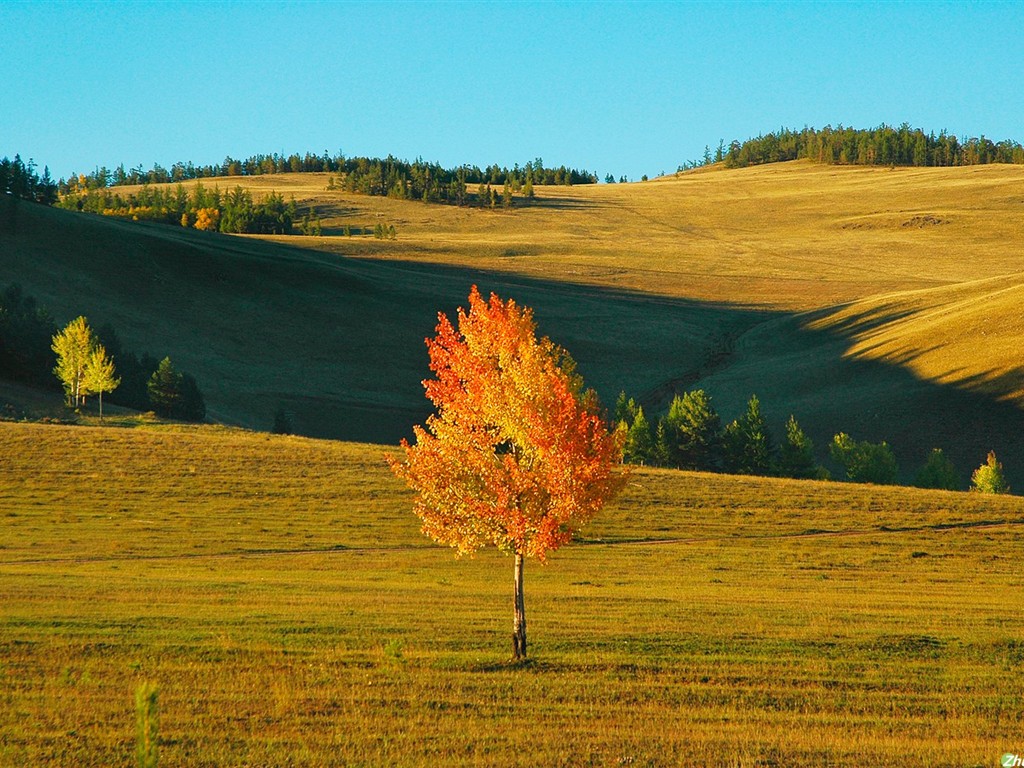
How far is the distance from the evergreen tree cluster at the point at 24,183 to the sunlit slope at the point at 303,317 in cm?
914

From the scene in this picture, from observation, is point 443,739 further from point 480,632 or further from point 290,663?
point 480,632

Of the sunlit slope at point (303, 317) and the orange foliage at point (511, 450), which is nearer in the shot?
the orange foliage at point (511, 450)

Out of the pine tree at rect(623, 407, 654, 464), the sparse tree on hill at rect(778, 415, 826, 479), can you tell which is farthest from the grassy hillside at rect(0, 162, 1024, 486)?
the pine tree at rect(623, 407, 654, 464)

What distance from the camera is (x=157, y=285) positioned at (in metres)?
138

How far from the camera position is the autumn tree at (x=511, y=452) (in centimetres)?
2408

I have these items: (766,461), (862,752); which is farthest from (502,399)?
(766,461)

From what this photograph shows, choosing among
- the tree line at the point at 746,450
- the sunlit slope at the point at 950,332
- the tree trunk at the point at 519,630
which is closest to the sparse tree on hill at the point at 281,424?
the tree line at the point at 746,450

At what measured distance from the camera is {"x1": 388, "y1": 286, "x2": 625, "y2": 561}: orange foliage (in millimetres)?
24078

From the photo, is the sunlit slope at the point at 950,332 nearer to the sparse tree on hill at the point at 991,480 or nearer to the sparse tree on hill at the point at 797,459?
the sparse tree on hill at the point at 991,480

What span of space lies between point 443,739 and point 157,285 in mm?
129045

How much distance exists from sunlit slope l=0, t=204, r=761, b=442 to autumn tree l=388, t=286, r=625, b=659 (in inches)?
2907

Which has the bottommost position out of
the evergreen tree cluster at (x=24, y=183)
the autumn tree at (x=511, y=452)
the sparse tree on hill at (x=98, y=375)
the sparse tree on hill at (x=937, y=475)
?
the sparse tree on hill at (x=937, y=475)

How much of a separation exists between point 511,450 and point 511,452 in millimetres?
161

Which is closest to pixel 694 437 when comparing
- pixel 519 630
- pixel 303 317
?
pixel 519 630
